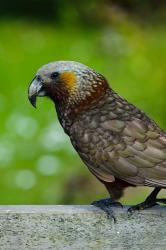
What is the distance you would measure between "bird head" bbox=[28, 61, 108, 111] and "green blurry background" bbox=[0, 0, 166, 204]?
8.38 ft

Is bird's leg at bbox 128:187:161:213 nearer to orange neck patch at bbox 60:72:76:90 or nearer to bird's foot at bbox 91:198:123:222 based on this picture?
bird's foot at bbox 91:198:123:222

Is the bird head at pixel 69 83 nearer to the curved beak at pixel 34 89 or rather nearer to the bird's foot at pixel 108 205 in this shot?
the curved beak at pixel 34 89

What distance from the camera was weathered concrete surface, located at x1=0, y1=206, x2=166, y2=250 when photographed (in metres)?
5.29

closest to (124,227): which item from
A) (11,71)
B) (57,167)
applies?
(57,167)

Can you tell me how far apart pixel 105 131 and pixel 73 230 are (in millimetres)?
735

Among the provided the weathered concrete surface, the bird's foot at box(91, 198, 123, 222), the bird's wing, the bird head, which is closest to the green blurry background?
the bird head

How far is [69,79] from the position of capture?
607 centimetres

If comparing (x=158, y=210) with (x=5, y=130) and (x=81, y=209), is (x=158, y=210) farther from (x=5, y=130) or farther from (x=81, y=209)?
(x=5, y=130)

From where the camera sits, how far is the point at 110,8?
12.3 m

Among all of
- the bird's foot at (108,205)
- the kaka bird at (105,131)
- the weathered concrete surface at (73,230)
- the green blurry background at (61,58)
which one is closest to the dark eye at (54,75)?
the kaka bird at (105,131)

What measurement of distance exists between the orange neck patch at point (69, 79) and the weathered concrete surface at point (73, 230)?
926 millimetres

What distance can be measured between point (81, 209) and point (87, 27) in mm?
7556

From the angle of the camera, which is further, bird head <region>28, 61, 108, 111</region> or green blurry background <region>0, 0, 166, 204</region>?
green blurry background <region>0, 0, 166, 204</region>

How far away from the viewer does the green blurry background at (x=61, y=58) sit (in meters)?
9.25
